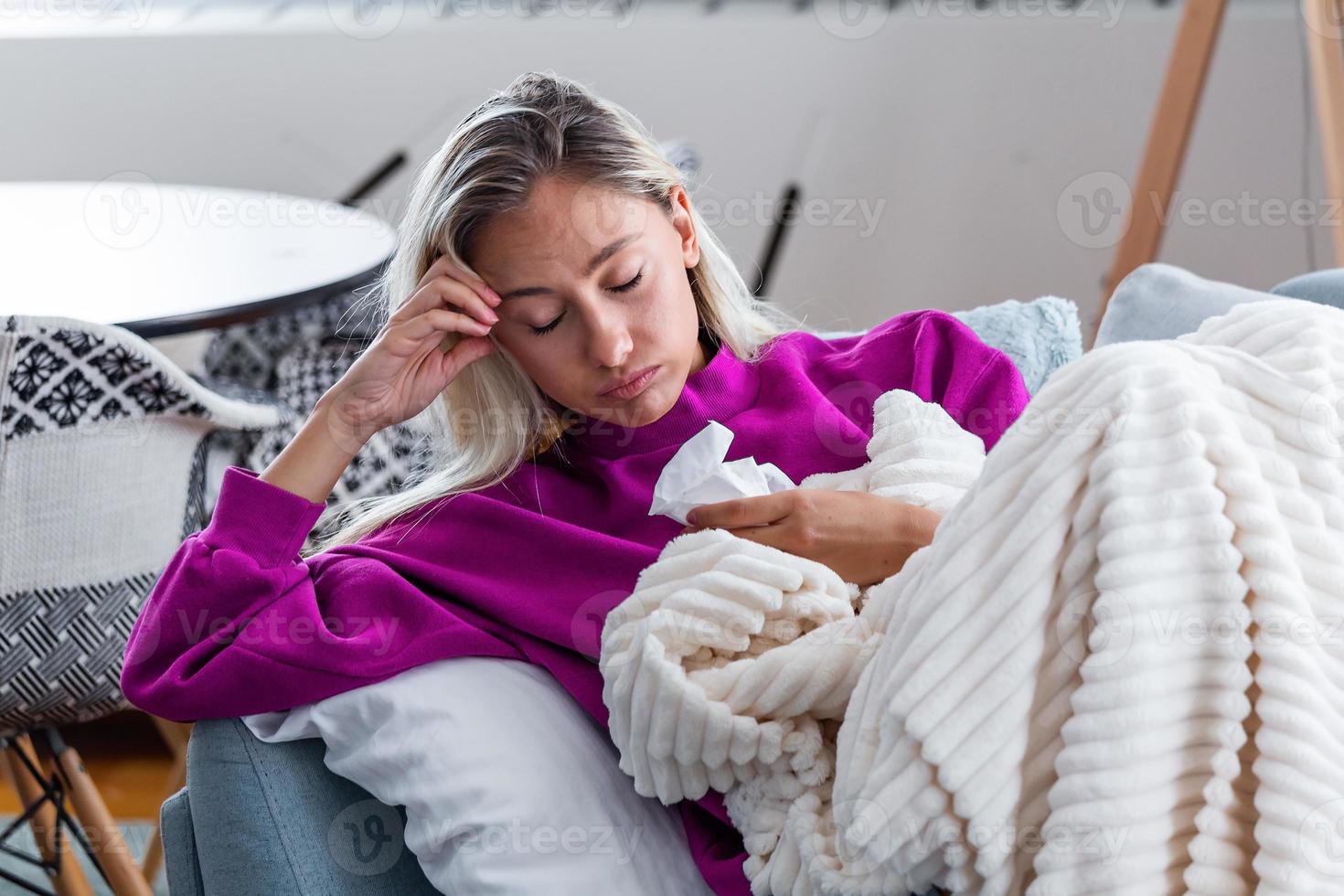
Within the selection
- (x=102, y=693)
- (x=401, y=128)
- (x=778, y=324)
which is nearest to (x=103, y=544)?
(x=102, y=693)

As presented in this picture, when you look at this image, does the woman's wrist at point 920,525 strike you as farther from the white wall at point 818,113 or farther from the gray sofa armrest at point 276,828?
the white wall at point 818,113

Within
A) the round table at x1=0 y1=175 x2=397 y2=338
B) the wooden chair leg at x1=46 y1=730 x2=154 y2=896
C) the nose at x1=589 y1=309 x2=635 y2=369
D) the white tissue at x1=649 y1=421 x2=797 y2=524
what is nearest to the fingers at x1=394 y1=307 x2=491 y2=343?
the nose at x1=589 y1=309 x2=635 y2=369

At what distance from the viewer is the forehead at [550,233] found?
1161 mm

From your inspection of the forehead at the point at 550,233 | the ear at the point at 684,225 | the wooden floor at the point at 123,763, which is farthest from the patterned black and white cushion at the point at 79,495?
the wooden floor at the point at 123,763

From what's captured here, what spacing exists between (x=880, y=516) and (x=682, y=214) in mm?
423

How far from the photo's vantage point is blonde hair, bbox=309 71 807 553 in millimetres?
1189

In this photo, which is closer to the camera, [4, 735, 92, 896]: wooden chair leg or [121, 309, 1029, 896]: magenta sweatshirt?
[121, 309, 1029, 896]: magenta sweatshirt

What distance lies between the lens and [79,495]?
1502 millimetres

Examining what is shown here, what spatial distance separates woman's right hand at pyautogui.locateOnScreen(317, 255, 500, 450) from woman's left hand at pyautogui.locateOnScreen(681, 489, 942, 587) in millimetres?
301

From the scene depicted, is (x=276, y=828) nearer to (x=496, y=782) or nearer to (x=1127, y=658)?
(x=496, y=782)

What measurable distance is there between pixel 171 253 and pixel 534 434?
1.17m

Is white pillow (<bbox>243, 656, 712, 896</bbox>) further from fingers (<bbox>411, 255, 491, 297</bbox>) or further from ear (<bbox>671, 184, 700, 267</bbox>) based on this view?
ear (<bbox>671, 184, 700, 267</bbox>)

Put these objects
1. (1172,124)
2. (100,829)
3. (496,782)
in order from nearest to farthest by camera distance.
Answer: (496,782) → (100,829) → (1172,124)

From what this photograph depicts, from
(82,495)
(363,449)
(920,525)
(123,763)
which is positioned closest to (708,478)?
(920,525)
